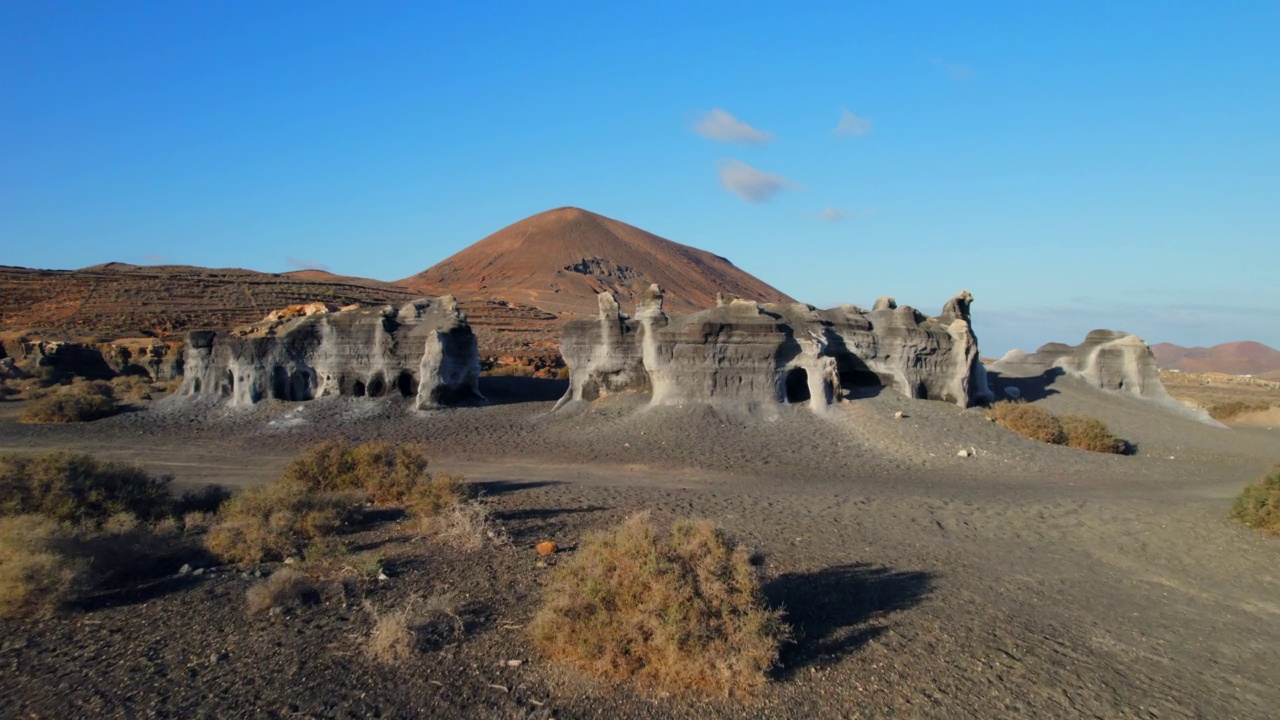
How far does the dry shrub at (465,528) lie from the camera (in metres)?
8.55

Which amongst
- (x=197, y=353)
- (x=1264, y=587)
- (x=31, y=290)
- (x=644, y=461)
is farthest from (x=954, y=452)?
(x=31, y=290)

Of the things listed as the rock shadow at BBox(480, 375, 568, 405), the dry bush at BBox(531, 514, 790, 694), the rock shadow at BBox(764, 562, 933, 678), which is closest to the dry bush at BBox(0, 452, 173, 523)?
the dry bush at BBox(531, 514, 790, 694)

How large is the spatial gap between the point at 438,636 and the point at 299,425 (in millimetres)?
16615

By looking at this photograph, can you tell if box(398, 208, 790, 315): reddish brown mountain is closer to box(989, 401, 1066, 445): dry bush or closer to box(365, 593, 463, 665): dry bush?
box(989, 401, 1066, 445): dry bush

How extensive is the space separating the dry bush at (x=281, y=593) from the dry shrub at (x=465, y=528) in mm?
1893

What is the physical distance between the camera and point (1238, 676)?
5930 mm

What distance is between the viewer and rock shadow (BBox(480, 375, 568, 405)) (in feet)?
82.7

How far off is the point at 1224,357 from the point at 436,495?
139m

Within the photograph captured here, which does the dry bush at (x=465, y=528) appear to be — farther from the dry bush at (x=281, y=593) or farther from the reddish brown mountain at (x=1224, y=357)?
the reddish brown mountain at (x=1224, y=357)

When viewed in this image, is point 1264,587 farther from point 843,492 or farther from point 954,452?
point 954,452

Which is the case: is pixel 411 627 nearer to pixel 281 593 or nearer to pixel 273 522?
pixel 281 593

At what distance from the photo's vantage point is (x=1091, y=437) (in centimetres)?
1783

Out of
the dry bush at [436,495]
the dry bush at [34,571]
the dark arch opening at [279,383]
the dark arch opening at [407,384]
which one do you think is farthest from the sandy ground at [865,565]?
the dark arch opening at [407,384]

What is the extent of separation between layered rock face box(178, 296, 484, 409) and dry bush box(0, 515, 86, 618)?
A: 15.3 metres
